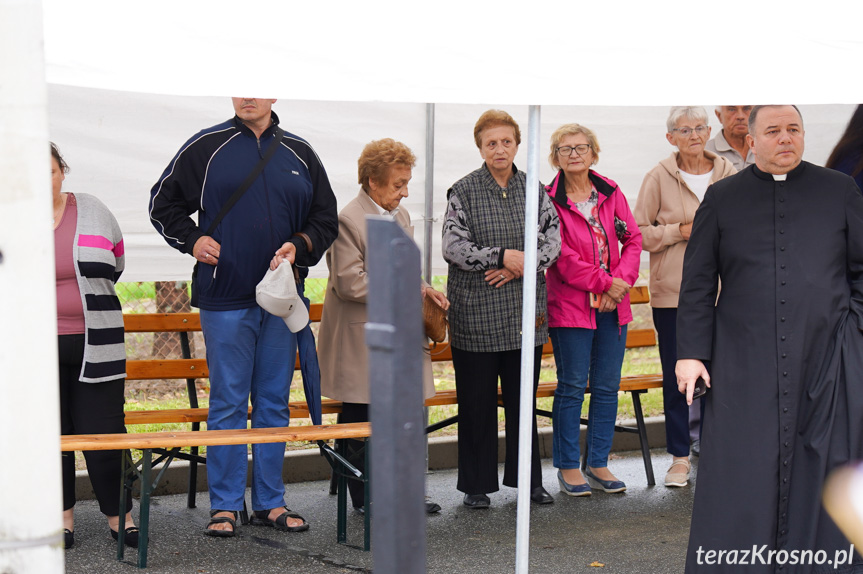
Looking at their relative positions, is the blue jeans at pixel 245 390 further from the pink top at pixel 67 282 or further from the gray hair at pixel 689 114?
the gray hair at pixel 689 114

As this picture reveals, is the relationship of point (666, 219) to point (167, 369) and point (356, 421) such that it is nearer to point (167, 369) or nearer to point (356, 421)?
point (356, 421)

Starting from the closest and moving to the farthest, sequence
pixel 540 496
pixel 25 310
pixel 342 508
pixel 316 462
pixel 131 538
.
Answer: pixel 25 310, pixel 131 538, pixel 342 508, pixel 540 496, pixel 316 462

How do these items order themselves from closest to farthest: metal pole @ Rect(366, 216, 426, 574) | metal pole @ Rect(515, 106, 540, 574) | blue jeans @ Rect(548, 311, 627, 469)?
→ metal pole @ Rect(366, 216, 426, 574) < metal pole @ Rect(515, 106, 540, 574) < blue jeans @ Rect(548, 311, 627, 469)

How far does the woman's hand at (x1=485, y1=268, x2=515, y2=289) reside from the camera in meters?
5.09

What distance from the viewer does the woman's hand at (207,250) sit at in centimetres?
463

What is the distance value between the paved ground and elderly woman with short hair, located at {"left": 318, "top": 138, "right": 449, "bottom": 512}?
1.78ft

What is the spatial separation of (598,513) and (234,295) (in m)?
2.20

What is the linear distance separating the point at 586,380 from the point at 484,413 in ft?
2.06

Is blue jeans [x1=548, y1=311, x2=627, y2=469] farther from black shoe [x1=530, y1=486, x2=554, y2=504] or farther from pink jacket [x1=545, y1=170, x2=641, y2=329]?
black shoe [x1=530, y1=486, x2=554, y2=504]

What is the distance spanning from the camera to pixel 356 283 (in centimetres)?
496

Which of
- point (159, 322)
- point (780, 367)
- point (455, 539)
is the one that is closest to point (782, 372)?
point (780, 367)

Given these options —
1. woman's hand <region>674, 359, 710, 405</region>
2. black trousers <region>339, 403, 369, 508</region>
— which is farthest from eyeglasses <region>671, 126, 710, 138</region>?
black trousers <region>339, 403, 369, 508</region>

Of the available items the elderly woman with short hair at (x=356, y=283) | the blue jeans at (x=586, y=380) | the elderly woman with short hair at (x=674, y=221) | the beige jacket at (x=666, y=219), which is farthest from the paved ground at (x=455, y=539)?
the beige jacket at (x=666, y=219)

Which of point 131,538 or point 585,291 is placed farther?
point 585,291
